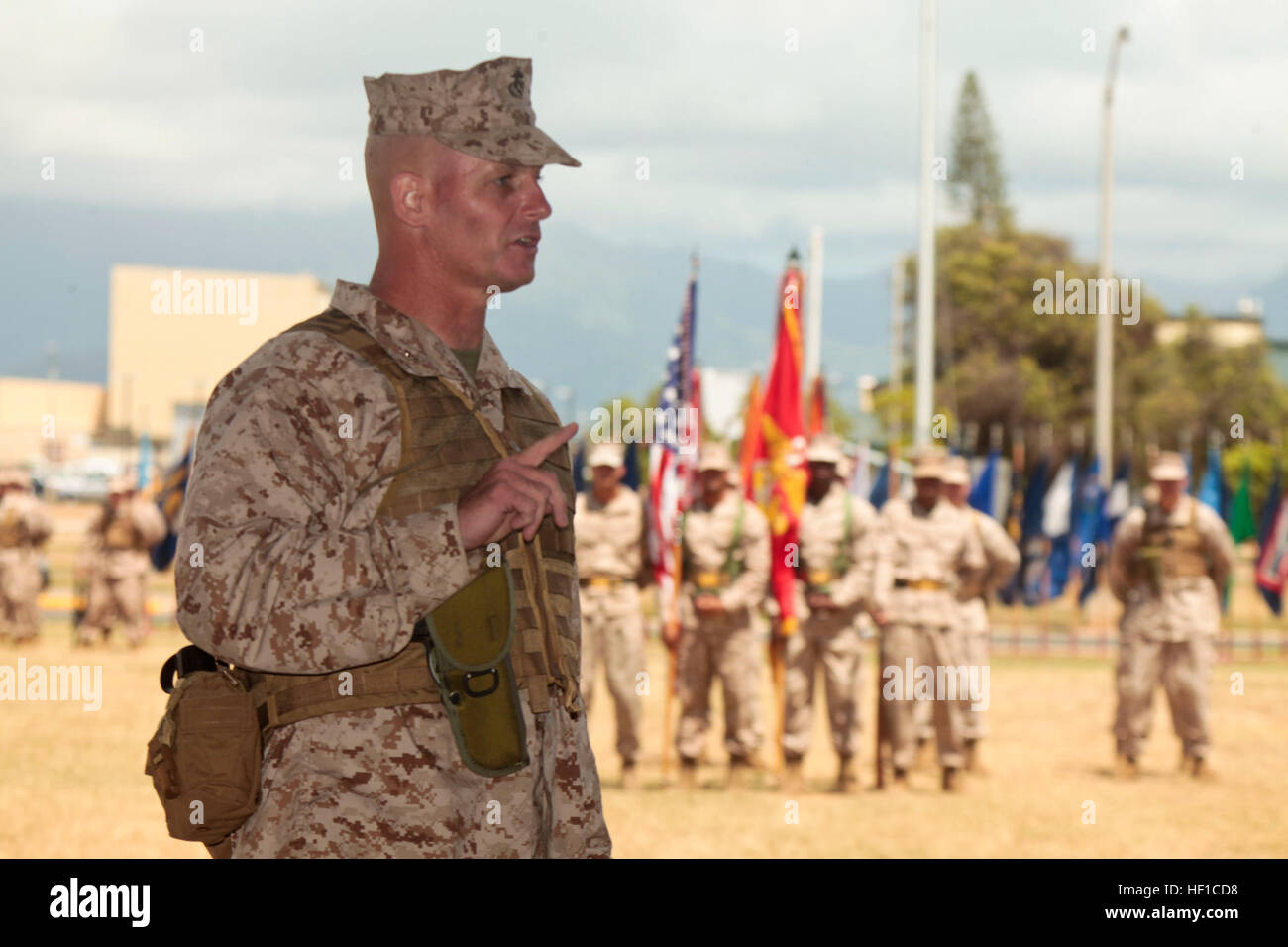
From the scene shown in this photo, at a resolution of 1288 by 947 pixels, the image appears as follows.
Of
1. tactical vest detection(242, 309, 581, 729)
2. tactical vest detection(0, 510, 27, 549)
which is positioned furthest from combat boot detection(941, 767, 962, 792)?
tactical vest detection(0, 510, 27, 549)

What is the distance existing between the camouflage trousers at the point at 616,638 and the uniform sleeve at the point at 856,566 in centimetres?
156

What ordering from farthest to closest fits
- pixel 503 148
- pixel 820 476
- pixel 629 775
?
1. pixel 820 476
2. pixel 629 775
3. pixel 503 148

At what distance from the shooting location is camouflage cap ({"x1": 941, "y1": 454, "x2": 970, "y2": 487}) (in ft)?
45.2

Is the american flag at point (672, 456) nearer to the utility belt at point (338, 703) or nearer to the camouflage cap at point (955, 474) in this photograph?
the camouflage cap at point (955, 474)

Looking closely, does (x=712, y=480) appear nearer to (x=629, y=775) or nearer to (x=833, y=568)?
(x=833, y=568)

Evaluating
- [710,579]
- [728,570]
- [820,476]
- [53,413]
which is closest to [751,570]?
[728,570]

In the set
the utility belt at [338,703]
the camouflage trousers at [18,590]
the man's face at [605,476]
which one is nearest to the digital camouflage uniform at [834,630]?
the man's face at [605,476]

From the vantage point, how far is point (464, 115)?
9.40 feet

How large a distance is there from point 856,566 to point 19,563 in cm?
1244

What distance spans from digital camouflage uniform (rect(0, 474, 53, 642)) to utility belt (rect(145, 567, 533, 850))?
2004 cm

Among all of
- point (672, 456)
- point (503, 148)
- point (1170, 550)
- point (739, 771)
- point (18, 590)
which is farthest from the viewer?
point (18, 590)

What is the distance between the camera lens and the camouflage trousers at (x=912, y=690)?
43.0 ft

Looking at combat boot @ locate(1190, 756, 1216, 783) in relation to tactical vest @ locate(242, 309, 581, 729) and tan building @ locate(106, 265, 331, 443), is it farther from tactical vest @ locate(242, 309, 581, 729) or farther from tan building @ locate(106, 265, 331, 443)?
tan building @ locate(106, 265, 331, 443)

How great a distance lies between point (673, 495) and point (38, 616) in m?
11.3
